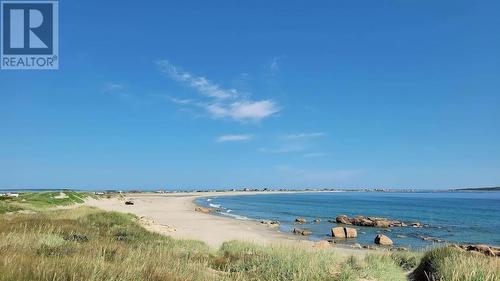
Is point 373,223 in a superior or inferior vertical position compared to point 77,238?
inferior

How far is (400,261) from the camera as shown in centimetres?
1720

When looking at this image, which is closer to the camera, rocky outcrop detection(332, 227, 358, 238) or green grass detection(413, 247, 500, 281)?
green grass detection(413, 247, 500, 281)

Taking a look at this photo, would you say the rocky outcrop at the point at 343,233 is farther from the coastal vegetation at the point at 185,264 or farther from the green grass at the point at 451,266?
the green grass at the point at 451,266

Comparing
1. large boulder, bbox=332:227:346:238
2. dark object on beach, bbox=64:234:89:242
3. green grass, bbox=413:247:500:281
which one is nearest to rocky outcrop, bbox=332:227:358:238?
large boulder, bbox=332:227:346:238

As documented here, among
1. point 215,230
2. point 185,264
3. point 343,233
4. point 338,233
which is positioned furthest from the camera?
point 343,233

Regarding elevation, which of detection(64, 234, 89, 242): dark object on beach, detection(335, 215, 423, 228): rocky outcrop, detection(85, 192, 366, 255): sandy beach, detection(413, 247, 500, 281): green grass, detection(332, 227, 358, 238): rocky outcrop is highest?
detection(64, 234, 89, 242): dark object on beach

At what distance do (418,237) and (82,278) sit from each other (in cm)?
3891

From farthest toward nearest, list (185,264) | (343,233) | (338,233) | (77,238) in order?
(343,233)
(338,233)
(77,238)
(185,264)

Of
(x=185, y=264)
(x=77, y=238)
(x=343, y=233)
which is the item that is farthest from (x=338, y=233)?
(x=185, y=264)

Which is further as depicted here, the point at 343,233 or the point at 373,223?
the point at 373,223

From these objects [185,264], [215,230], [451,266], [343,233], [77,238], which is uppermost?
[77,238]

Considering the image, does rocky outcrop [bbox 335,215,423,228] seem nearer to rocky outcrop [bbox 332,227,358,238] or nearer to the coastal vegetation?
rocky outcrop [bbox 332,227,358,238]

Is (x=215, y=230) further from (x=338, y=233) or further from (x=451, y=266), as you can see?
(x=451, y=266)

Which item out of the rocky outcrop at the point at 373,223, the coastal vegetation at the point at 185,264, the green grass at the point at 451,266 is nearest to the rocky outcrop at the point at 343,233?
the rocky outcrop at the point at 373,223
